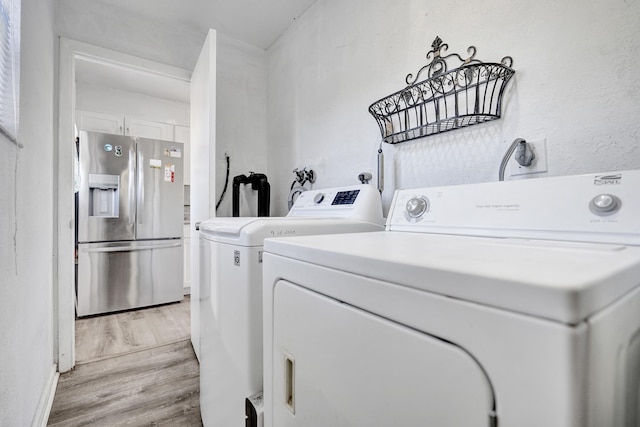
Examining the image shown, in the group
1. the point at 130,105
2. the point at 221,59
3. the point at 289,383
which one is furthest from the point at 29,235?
the point at 130,105

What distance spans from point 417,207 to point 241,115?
Result: 196 cm

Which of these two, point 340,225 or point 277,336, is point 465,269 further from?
point 340,225

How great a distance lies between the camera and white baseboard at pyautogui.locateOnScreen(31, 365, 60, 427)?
134cm

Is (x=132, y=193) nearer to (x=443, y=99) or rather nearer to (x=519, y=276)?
(x=443, y=99)

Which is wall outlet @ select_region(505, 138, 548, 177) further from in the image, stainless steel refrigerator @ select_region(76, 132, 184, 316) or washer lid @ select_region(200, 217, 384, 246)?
stainless steel refrigerator @ select_region(76, 132, 184, 316)

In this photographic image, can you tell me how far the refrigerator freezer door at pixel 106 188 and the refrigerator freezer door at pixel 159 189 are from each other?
8 cm

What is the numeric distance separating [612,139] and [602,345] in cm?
87

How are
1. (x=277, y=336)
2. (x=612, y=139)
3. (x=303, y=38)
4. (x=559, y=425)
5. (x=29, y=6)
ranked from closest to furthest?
(x=559, y=425), (x=277, y=336), (x=612, y=139), (x=29, y=6), (x=303, y=38)

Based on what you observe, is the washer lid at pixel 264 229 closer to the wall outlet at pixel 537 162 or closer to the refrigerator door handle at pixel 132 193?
the wall outlet at pixel 537 162

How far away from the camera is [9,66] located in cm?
87

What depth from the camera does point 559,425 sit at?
0.28 m

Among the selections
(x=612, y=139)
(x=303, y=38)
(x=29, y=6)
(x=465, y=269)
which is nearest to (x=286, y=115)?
(x=303, y=38)

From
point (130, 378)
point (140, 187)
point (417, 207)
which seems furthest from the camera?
point (140, 187)

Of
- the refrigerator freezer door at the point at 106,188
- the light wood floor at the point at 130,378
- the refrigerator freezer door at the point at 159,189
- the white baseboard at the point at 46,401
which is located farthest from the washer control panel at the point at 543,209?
the refrigerator freezer door at the point at 106,188
